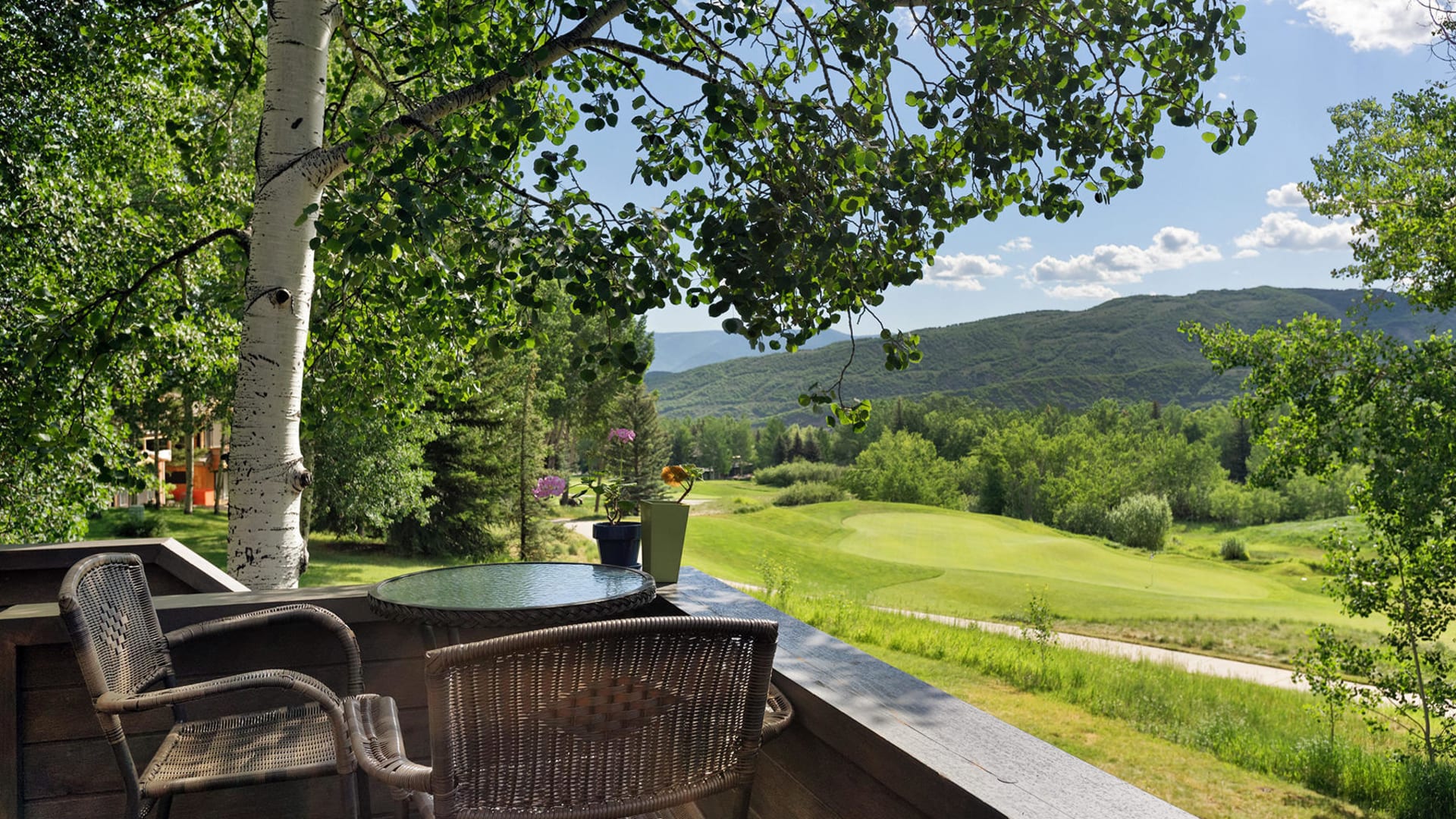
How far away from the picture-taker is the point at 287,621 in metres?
1.96

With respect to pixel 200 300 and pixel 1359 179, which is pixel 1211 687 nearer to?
pixel 1359 179

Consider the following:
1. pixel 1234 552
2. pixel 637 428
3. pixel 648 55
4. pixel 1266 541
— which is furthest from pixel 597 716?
pixel 1266 541

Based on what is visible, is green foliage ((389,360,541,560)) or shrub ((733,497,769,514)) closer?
green foliage ((389,360,541,560))

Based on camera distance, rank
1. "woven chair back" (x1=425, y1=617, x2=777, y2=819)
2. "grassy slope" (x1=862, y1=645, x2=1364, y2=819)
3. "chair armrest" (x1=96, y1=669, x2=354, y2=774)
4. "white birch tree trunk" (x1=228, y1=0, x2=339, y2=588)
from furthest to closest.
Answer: "grassy slope" (x1=862, y1=645, x2=1364, y2=819) < "white birch tree trunk" (x1=228, y1=0, x2=339, y2=588) < "chair armrest" (x1=96, y1=669, x2=354, y2=774) < "woven chair back" (x1=425, y1=617, x2=777, y2=819)

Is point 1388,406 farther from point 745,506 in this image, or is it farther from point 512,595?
point 745,506

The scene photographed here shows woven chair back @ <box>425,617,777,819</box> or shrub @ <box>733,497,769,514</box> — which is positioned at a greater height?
woven chair back @ <box>425,617,777,819</box>

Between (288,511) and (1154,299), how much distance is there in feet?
427

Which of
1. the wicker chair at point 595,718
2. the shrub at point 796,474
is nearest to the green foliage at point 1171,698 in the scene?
the wicker chair at point 595,718

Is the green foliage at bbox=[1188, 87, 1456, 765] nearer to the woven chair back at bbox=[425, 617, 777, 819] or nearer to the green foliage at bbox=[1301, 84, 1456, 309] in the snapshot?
the green foliage at bbox=[1301, 84, 1456, 309]

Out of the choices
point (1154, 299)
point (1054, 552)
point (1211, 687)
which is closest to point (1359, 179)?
point (1211, 687)

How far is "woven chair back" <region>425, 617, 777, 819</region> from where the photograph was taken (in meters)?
1.00

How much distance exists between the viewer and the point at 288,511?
305 centimetres

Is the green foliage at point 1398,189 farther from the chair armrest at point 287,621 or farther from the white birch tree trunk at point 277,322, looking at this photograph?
the chair armrest at point 287,621

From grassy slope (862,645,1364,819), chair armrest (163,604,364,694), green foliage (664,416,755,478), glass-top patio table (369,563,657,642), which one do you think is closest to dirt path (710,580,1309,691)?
grassy slope (862,645,1364,819)
